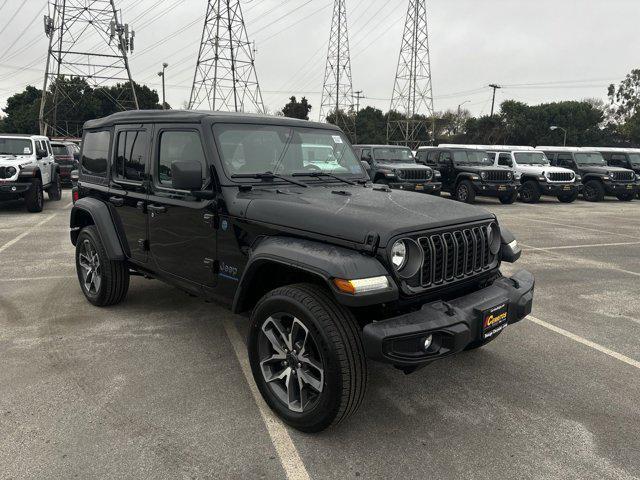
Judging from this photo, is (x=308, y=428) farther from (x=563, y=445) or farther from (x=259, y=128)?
(x=259, y=128)

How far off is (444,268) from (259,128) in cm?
189

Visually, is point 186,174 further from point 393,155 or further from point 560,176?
point 560,176

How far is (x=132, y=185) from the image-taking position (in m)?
4.42

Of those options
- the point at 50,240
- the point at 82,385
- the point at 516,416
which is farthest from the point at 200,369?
the point at 50,240

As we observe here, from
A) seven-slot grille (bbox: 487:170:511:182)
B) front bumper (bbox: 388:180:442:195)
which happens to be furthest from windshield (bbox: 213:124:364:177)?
seven-slot grille (bbox: 487:170:511:182)

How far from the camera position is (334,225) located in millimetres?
2869

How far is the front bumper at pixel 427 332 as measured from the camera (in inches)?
101

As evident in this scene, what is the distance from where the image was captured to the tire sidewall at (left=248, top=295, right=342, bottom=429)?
2.65 meters

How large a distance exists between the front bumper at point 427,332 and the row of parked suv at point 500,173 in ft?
41.3

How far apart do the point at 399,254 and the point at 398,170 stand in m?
12.9

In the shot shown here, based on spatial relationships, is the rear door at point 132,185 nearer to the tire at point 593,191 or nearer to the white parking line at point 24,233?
the white parking line at point 24,233

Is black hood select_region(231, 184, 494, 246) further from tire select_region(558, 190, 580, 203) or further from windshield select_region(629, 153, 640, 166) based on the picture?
windshield select_region(629, 153, 640, 166)

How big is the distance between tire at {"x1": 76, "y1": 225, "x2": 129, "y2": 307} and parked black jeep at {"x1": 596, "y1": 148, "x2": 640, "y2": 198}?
71.6 ft

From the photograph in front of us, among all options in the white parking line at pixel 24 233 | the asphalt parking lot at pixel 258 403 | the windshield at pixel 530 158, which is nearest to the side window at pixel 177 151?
the asphalt parking lot at pixel 258 403
